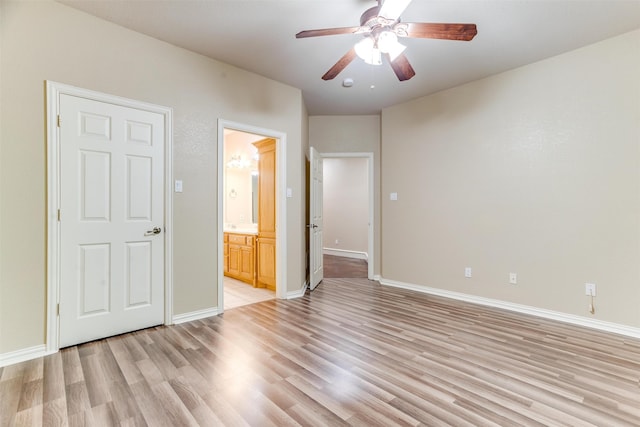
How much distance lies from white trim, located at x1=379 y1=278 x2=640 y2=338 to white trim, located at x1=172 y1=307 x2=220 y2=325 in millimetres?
2676

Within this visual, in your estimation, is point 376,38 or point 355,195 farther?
point 355,195

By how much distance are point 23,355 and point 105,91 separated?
216cm

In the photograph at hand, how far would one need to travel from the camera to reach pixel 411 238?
436 cm

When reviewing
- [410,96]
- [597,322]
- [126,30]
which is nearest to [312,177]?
[410,96]

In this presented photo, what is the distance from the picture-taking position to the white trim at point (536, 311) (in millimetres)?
2738

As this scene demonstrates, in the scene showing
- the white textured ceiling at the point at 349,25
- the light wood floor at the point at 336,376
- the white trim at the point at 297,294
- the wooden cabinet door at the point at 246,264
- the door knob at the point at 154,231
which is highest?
the white textured ceiling at the point at 349,25

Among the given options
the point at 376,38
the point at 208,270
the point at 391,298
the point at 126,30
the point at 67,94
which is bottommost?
the point at 391,298

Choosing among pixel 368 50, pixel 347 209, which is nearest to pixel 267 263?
pixel 368 50

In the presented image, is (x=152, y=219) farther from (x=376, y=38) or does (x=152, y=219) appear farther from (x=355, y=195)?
(x=355, y=195)

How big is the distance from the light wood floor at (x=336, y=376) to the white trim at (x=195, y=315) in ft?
0.28

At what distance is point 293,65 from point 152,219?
220cm

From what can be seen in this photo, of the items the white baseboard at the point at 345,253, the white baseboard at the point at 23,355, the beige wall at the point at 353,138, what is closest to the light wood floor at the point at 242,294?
the white baseboard at the point at 23,355

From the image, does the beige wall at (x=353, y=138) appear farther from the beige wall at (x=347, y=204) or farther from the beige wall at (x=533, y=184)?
the beige wall at (x=347, y=204)

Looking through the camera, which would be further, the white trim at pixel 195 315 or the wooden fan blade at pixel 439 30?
the white trim at pixel 195 315
